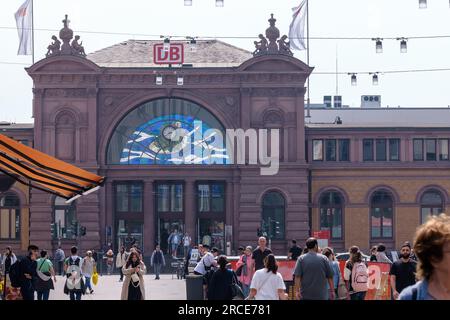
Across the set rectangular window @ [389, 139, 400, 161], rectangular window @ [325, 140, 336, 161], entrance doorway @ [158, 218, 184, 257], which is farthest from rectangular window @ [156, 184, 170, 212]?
rectangular window @ [389, 139, 400, 161]

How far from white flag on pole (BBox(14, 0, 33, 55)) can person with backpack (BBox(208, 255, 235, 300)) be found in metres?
54.5

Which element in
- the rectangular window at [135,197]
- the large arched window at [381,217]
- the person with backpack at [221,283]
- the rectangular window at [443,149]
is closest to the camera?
the person with backpack at [221,283]

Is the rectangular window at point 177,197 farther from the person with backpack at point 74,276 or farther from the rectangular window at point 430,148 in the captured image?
the person with backpack at point 74,276

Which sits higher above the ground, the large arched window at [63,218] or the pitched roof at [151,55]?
the pitched roof at [151,55]

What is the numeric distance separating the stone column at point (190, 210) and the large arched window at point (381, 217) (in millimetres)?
10470

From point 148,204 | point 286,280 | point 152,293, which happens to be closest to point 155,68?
point 148,204

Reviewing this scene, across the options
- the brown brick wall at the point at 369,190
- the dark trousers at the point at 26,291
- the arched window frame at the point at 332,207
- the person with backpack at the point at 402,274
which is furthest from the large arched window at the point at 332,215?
the person with backpack at the point at 402,274

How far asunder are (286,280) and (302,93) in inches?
1653

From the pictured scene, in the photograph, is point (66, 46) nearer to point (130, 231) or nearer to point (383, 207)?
point (130, 231)

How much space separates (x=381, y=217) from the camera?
72.3 m

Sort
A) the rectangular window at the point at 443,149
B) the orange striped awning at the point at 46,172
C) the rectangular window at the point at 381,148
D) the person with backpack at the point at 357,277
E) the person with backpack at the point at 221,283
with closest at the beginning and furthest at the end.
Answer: the orange striped awning at the point at 46,172 → the person with backpack at the point at 221,283 → the person with backpack at the point at 357,277 → the rectangular window at the point at 381,148 → the rectangular window at the point at 443,149

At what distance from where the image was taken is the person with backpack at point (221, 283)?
2103 cm

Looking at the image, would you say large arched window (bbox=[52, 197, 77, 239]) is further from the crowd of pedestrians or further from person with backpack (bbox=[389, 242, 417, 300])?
person with backpack (bbox=[389, 242, 417, 300])

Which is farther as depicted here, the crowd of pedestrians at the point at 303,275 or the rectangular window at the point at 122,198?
the rectangular window at the point at 122,198
